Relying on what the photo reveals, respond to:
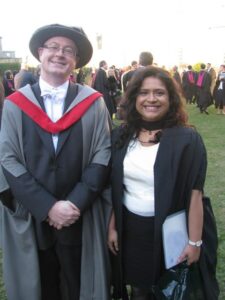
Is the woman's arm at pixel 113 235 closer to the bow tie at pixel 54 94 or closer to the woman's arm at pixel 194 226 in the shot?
the woman's arm at pixel 194 226

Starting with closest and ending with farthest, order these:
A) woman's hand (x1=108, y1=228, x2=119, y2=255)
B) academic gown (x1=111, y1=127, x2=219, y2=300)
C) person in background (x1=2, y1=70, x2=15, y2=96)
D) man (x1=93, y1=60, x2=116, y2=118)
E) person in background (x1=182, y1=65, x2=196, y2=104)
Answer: academic gown (x1=111, y1=127, x2=219, y2=300)
woman's hand (x1=108, y1=228, x2=119, y2=255)
man (x1=93, y1=60, x2=116, y2=118)
person in background (x1=2, y1=70, x2=15, y2=96)
person in background (x1=182, y1=65, x2=196, y2=104)

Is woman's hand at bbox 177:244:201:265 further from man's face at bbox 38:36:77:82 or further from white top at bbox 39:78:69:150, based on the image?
man's face at bbox 38:36:77:82

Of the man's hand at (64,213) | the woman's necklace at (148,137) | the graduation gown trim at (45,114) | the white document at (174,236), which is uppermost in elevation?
the graduation gown trim at (45,114)

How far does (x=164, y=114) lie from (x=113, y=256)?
946 millimetres

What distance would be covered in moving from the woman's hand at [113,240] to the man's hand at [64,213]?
0.94 ft

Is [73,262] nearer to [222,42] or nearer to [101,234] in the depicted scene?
[101,234]

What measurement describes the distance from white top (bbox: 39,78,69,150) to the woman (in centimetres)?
36

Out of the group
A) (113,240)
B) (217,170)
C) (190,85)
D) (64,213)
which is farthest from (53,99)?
(190,85)

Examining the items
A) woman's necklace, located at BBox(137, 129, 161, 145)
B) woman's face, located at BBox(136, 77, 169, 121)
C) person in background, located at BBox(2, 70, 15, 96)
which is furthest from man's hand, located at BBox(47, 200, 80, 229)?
person in background, located at BBox(2, 70, 15, 96)

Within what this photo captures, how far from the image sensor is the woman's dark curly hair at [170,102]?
2.03 metres

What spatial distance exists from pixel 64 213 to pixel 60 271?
61 centimetres

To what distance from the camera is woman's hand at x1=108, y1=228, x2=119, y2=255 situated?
225 centimetres

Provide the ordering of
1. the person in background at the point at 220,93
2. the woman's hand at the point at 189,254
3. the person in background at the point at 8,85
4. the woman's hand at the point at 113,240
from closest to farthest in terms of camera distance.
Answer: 1. the woman's hand at the point at 189,254
2. the woman's hand at the point at 113,240
3. the person in background at the point at 8,85
4. the person in background at the point at 220,93

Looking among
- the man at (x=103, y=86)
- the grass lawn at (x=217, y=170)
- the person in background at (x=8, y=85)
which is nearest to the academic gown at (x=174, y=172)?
the grass lawn at (x=217, y=170)
